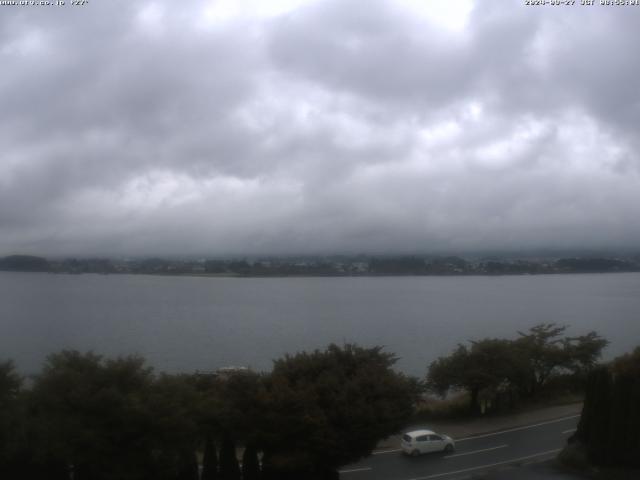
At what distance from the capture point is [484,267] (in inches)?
5576

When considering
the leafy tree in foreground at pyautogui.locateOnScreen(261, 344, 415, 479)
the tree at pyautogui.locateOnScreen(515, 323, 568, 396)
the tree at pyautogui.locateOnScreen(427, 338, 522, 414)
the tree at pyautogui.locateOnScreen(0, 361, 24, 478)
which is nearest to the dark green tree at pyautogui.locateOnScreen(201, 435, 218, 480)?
the leafy tree in foreground at pyautogui.locateOnScreen(261, 344, 415, 479)

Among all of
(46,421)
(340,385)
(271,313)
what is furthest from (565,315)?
(46,421)

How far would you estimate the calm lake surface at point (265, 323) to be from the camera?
168ft

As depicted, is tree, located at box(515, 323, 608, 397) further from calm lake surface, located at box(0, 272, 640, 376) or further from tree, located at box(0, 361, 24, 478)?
tree, located at box(0, 361, 24, 478)

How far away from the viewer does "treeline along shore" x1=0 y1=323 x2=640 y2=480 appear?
47.8ft

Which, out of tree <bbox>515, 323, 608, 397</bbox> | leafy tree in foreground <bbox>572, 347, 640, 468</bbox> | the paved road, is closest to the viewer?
leafy tree in foreground <bbox>572, 347, 640, 468</bbox>

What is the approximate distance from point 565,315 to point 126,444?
76878 millimetres

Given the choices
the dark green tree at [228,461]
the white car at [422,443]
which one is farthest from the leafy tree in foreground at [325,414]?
the white car at [422,443]

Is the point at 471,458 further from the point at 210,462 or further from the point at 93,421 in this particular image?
the point at 93,421

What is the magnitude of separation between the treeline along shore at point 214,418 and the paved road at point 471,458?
2.15 m

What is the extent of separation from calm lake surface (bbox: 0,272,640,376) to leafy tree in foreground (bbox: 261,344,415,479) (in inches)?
1063

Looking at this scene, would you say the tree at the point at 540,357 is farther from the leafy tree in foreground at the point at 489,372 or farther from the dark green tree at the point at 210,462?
the dark green tree at the point at 210,462

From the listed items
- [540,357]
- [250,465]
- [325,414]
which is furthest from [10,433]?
[540,357]

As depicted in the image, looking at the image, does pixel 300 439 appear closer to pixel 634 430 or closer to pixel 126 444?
pixel 126 444
